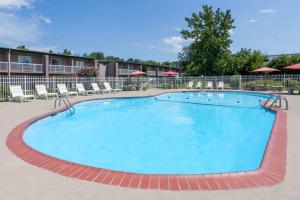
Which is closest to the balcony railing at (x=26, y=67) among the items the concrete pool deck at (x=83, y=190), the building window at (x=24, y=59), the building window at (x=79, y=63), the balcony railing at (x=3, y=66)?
the balcony railing at (x=3, y=66)

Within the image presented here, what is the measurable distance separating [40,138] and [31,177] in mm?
3855

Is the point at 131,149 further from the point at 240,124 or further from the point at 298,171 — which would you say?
the point at 240,124

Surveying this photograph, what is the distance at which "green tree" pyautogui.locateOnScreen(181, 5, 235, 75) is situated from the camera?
36.5 meters

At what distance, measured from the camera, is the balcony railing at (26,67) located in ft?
89.2

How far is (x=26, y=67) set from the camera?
93.0 ft

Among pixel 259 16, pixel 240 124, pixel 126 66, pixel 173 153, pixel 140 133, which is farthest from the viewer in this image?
pixel 126 66

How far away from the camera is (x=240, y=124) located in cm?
984

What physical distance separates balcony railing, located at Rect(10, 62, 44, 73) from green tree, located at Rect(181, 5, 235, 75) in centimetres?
2117

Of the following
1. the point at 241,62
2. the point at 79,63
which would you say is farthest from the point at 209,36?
the point at 79,63

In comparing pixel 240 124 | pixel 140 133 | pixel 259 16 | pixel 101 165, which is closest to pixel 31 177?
pixel 101 165

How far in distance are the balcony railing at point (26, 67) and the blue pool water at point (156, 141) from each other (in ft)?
64.5

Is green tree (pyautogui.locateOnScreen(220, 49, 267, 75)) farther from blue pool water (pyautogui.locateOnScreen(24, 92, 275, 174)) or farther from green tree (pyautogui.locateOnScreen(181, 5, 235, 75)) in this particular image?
blue pool water (pyautogui.locateOnScreen(24, 92, 275, 174))

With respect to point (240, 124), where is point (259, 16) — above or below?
above

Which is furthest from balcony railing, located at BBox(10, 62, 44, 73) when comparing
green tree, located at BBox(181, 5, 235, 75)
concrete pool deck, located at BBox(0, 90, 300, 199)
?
concrete pool deck, located at BBox(0, 90, 300, 199)
